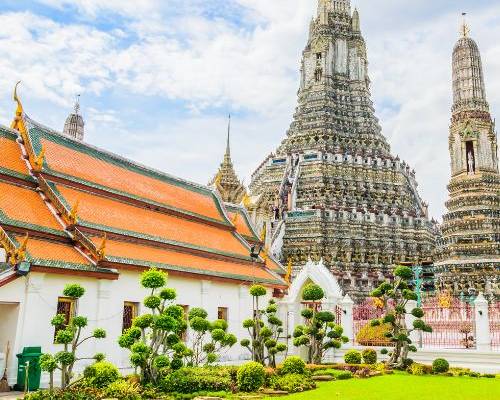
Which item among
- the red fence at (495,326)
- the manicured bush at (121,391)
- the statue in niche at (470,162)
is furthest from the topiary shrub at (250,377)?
the statue in niche at (470,162)

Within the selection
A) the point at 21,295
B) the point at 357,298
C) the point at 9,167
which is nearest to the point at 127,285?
the point at 21,295

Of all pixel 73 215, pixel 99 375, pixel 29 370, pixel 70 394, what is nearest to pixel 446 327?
pixel 99 375

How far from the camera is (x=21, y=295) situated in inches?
487

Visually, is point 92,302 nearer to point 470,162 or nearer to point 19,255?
point 19,255

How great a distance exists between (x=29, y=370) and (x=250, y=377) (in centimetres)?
477

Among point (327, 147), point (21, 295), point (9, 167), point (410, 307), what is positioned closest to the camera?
point (21, 295)

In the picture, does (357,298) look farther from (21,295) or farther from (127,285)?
(21,295)

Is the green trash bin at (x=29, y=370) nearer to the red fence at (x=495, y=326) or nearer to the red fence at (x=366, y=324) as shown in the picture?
the red fence at (x=366, y=324)

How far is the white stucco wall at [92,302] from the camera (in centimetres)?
1229

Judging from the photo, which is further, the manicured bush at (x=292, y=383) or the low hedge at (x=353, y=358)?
the low hedge at (x=353, y=358)

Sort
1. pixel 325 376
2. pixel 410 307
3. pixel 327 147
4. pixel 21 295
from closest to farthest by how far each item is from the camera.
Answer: pixel 21 295 < pixel 325 376 < pixel 410 307 < pixel 327 147

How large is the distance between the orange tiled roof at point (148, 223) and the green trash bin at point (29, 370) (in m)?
4.29

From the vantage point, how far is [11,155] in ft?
50.9

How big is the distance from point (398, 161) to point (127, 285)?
1407 inches
